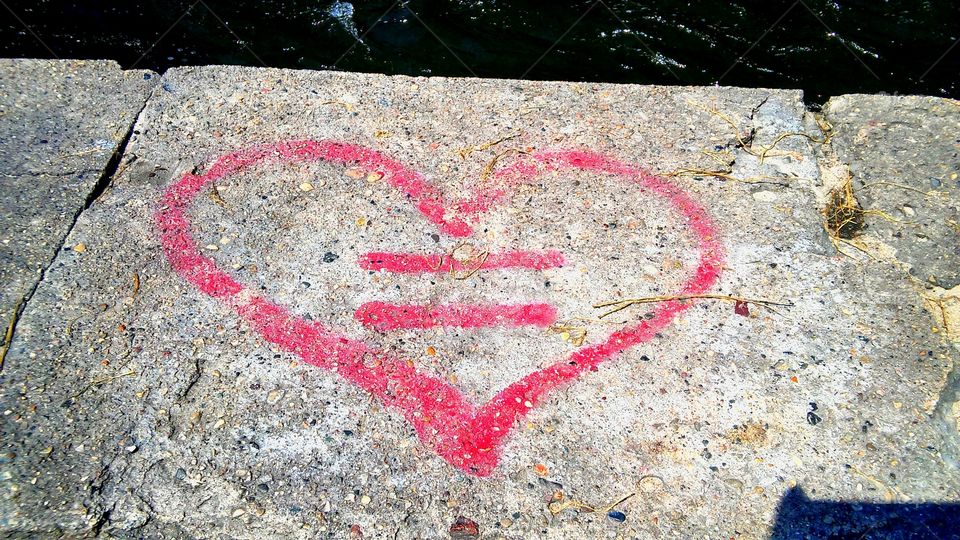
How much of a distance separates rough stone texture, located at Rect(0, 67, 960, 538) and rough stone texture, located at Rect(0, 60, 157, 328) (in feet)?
0.28

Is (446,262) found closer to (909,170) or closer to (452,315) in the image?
(452,315)

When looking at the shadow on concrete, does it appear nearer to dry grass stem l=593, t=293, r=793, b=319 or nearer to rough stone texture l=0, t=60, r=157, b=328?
dry grass stem l=593, t=293, r=793, b=319

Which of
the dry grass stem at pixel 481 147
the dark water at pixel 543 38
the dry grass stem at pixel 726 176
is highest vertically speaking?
the dry grass stem at pixel 726 176

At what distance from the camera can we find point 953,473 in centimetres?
203

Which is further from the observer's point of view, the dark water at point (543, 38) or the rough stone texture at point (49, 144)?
the dark water at point (543, 38)

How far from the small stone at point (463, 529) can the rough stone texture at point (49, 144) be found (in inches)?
56.5

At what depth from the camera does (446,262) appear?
8.21ft

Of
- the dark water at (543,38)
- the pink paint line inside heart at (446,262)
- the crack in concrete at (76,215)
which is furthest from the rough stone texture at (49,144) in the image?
the dark water at (543,38)

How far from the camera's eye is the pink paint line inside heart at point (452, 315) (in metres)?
2.32

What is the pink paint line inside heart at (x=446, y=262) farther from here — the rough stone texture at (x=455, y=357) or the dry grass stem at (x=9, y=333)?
the dry grass stem at (x=9, y=333)

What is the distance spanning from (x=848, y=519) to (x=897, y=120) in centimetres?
182

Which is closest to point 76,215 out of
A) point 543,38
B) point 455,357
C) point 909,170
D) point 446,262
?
point 446,262

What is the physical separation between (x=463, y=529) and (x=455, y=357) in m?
0.53

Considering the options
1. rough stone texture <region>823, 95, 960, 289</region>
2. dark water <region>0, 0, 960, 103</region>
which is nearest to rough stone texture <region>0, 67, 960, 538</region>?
rough stone texture <region>823, 95, 960, 289</region>
